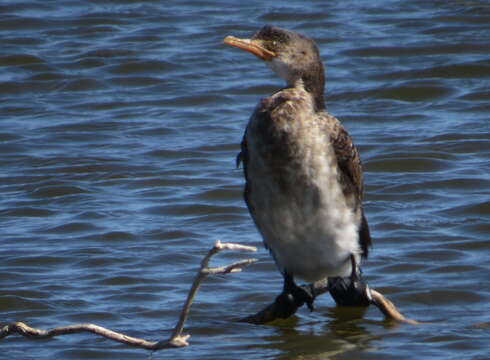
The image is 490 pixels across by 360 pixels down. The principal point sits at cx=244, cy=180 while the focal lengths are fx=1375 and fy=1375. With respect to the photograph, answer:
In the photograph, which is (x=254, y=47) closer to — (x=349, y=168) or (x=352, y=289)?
(x=349, y=168)

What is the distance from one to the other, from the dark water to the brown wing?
0.75m

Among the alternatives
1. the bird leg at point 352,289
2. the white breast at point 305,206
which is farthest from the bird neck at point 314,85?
the bird leg at point 352,289

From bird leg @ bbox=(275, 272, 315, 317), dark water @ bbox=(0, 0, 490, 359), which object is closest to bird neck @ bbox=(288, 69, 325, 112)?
bird leg @ bbox=(275, 272, 315, 317)

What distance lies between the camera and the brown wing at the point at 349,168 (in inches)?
286

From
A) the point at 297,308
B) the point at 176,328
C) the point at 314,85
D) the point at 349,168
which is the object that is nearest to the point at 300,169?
the point at 349,168

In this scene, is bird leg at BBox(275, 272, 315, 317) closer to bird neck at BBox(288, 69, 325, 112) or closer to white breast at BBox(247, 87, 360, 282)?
white breast at BBox(247, 87, 360, 282)

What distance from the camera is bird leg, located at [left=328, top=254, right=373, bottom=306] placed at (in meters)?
7.64

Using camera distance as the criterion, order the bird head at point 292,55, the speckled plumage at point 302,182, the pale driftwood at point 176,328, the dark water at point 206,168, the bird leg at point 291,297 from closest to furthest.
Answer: the pale driftwood at point 176,328, the speckled plumage at point 302,182, the bird head at point 292,55, the bird leg at point 291,297, the dark water at point 206,168

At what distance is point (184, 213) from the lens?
10.3 metres

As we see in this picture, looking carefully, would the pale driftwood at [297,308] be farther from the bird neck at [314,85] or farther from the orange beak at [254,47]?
the orange beak at [254,47]

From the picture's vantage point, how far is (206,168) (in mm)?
11391

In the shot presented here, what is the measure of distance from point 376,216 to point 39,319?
296 centimetres

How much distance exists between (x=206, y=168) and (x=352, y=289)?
12.6 ft

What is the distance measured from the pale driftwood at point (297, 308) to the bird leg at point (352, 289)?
0.05 meters
